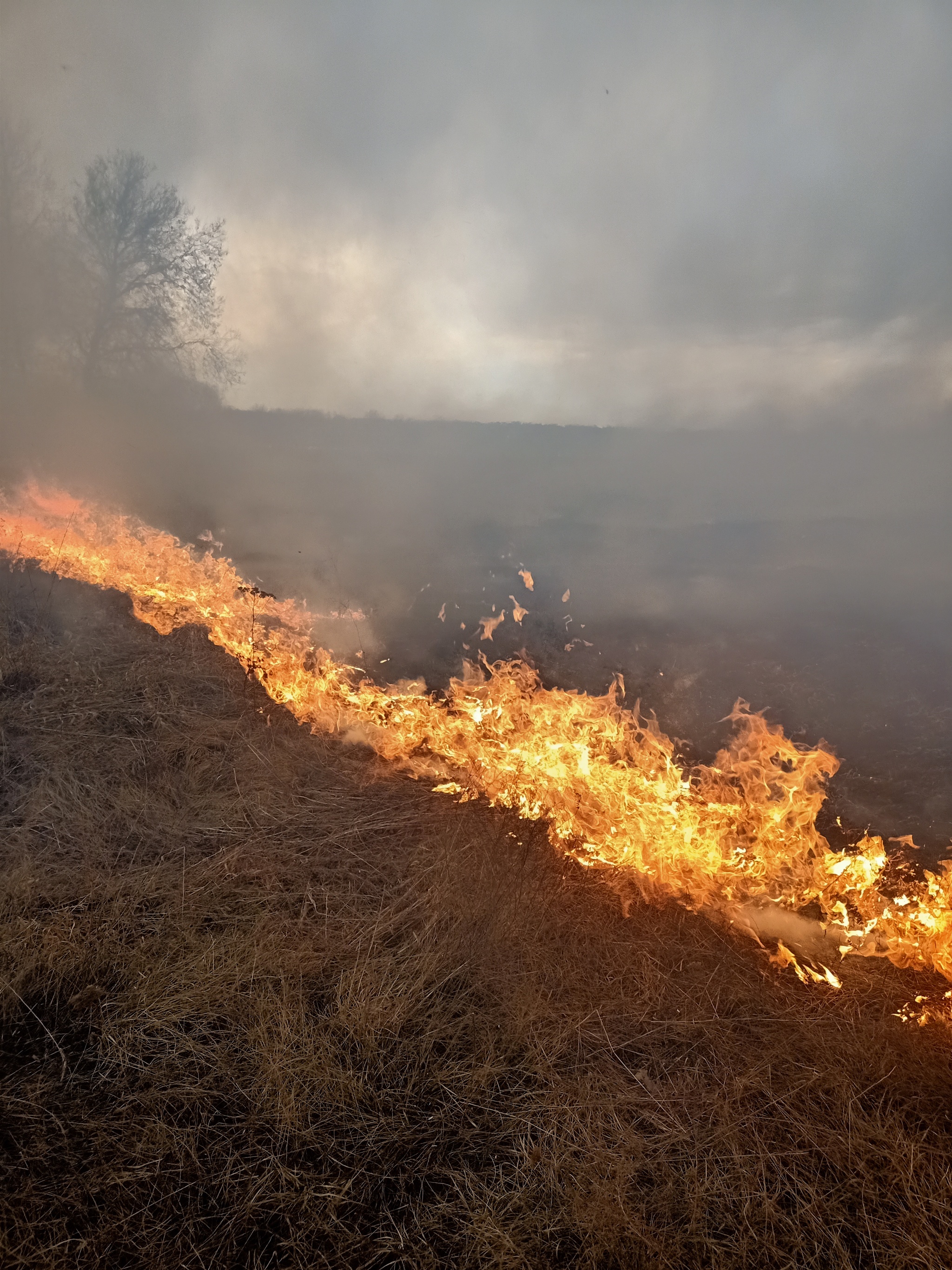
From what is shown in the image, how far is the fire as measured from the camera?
3.69m

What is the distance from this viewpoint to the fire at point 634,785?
369 centimetres

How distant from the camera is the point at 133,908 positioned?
3418 mm

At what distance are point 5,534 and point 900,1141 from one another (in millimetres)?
11966

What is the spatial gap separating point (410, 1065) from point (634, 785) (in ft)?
7.56

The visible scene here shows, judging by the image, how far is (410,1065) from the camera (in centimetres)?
271

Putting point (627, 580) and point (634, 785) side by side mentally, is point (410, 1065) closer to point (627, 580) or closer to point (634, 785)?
point (634, 785)

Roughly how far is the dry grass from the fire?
28 cm

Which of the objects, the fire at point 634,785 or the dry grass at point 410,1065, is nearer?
the dry grass at point 410,1065

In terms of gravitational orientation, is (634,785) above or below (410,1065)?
above

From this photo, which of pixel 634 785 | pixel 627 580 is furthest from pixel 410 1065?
pixel 627 580

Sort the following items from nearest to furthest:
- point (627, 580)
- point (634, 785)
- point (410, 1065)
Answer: point (410, 1065)
point (634, 785)
point (627, 580)

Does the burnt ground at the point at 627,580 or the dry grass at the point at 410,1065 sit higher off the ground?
the burnt ground at the point at 627,580

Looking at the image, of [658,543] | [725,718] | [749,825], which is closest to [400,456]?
[658,543]

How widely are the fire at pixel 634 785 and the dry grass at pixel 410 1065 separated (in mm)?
281
